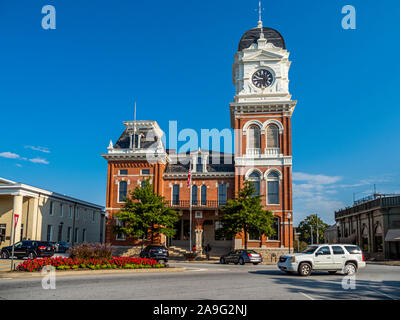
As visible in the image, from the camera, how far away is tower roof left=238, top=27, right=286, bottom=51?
43000 mm

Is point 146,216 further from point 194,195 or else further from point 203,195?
point 203,195

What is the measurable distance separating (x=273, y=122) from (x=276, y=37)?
34.2 feet

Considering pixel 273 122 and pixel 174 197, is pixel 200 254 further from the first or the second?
pixel 273 122

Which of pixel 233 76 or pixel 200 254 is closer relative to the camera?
pixel 200 254

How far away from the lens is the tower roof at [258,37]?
141 ft

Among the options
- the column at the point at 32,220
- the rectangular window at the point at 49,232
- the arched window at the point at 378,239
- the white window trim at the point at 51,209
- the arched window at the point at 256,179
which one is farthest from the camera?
the white window trim at the point at 51,209

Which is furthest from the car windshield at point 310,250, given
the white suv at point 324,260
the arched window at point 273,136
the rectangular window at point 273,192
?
the arched window at point 273,136

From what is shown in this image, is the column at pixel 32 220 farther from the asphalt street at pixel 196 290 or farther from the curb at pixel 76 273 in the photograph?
the asphalt street at pixel 196 290

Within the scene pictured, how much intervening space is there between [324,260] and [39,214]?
Result: 3485 cm

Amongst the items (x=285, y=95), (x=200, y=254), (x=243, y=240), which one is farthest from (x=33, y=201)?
(x=285, y=95)

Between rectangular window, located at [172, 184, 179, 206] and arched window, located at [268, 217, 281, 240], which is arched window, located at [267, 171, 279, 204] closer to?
arched window, located at [268, 217, 281, 240]

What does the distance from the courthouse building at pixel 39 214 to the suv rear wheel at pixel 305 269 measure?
29.9m

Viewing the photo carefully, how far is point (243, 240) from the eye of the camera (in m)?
38.7

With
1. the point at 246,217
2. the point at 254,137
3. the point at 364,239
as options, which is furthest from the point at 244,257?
the point at 364,239
